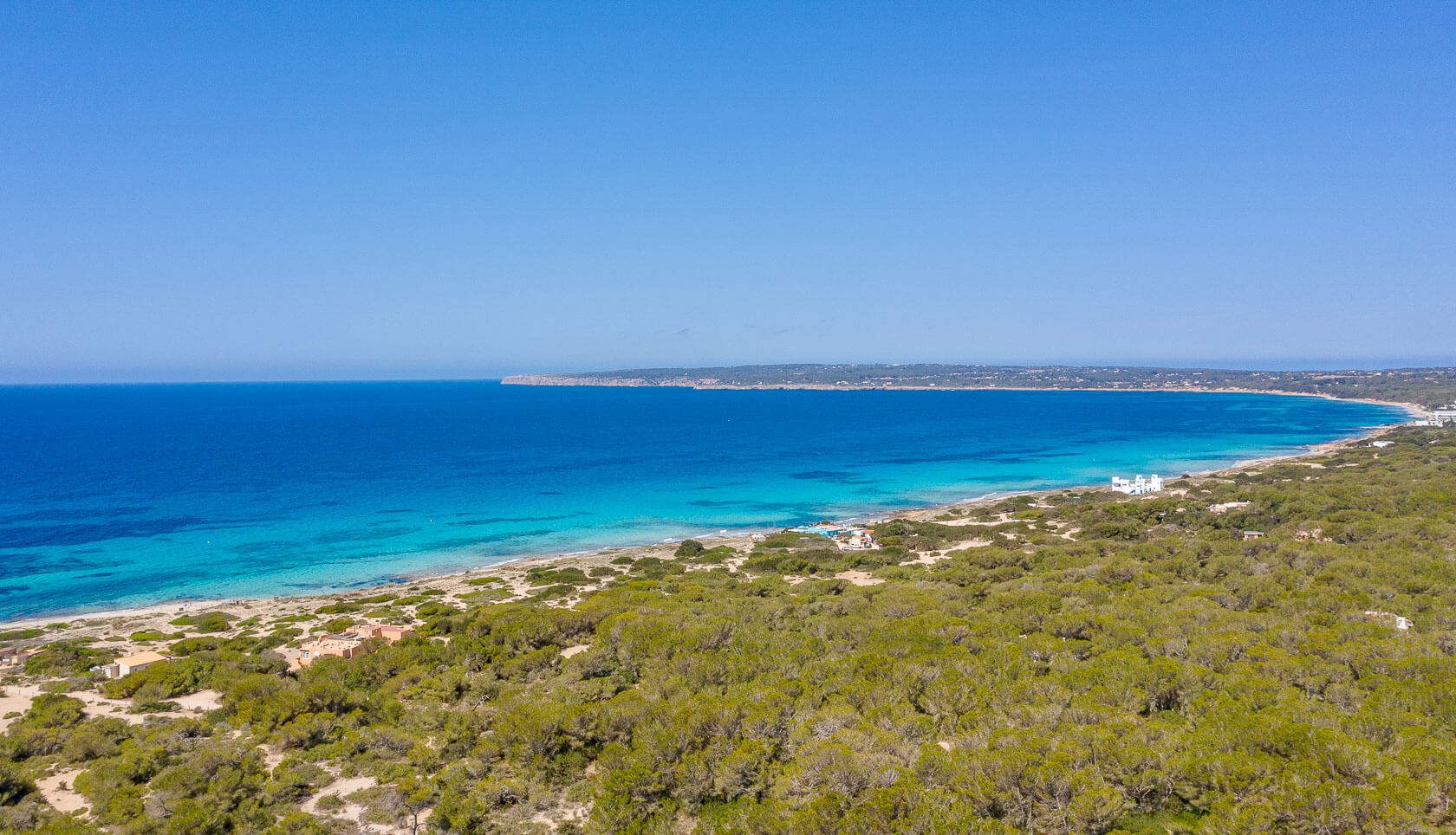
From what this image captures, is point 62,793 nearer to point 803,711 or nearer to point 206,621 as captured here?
point 803,711

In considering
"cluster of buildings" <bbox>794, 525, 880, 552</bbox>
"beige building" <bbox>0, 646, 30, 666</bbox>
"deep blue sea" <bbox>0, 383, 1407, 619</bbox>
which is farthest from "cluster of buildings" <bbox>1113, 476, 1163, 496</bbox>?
"beige building" <bbox>0, 646, 30, 666</bbox>

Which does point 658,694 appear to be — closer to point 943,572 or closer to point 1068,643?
point 1068,643

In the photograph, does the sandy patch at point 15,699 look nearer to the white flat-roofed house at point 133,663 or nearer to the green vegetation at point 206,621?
the white flat-roofed house at point 133,663

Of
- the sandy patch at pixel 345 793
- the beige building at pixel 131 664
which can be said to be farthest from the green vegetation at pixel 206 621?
the sandy patch at pixel 345 793

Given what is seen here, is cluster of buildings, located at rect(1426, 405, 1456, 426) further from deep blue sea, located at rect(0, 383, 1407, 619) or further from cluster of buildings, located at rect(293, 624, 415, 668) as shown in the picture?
cluster of buildings, located at rect(293, 624, 415, 668)


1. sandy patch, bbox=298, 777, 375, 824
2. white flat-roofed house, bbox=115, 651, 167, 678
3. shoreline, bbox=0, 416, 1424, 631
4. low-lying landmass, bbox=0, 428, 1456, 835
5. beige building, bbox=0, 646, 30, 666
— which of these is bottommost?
shoreline, bbox=0, 416, 1424, 631

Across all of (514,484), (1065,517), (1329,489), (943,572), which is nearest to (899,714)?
(943,572)
